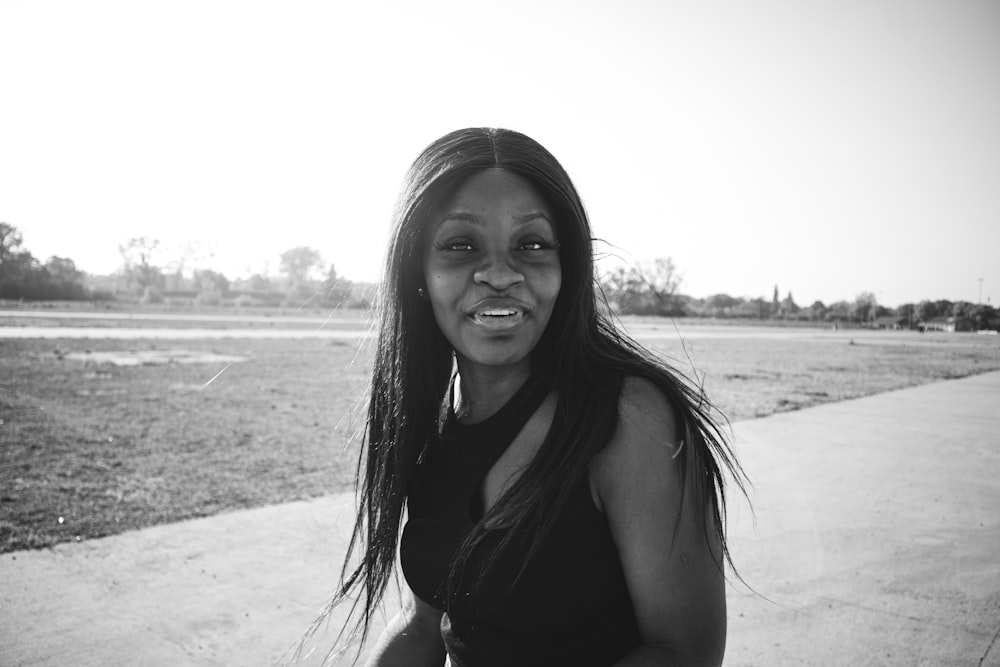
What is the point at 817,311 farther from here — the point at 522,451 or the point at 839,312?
the point at 522,451

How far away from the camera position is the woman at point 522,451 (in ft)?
4.14

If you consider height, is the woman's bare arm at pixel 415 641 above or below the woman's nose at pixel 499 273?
below

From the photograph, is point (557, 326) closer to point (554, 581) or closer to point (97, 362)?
point (554, 581)

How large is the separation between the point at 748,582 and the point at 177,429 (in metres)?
6.80

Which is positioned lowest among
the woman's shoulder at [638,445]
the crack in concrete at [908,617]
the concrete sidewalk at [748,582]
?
the concrete sidewalk at [748,582]

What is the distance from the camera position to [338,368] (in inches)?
641

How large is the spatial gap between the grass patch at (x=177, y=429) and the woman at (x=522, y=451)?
291 millimetres

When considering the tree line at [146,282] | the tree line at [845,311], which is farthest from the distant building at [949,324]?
the tree line at [146,282]

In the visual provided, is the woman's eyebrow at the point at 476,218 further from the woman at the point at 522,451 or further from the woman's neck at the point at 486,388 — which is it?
the woman's neck at the point at 486,388

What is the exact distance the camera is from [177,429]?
808 cm

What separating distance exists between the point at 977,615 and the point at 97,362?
16484 millimetres

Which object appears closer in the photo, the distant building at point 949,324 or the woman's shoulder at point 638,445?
the woman's shoulder at point 638,445

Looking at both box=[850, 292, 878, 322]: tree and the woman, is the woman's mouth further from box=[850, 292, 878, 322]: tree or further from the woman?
box=[850, 292, 878, 322]: tree

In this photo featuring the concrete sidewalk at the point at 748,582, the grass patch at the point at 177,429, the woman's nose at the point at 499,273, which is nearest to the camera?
the woman's nose at the point at 499,273
